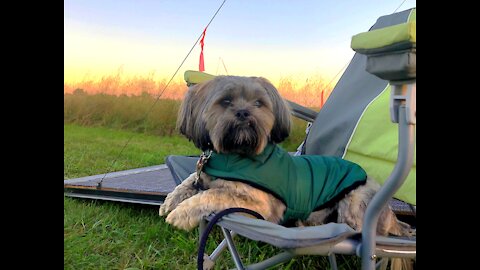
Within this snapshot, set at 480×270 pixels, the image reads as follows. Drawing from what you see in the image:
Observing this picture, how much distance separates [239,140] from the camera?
5.01 feet

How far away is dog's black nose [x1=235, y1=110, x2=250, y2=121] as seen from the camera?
5.04 feet

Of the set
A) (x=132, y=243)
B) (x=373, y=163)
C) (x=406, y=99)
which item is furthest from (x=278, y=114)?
(x=132, y=243)

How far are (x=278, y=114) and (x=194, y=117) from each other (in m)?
0.27

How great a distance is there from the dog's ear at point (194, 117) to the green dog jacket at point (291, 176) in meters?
0.07

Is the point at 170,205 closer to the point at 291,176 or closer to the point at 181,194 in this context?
the point at 181,194

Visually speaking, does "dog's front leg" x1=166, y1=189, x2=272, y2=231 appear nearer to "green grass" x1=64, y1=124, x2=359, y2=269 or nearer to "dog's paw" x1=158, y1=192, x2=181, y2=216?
"dog's paw" x1=158, y1=192, x2=181, y2=216

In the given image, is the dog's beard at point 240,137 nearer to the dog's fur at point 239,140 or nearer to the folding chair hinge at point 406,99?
the dog's fur at point 239,140

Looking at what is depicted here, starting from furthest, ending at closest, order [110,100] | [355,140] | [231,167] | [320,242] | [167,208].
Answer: [110,100] → [355,140] → [167,208] → [231,167] → [320,242]
